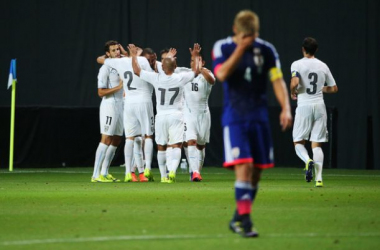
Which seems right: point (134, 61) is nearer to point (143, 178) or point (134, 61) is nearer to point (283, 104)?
point (143, 178)

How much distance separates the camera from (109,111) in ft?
54.9

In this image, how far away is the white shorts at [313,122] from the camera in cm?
1499

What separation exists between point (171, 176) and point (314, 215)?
6714 mm

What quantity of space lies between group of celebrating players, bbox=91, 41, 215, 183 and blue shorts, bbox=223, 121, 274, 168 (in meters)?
7.79

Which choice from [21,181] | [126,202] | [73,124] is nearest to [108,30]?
[73,124]

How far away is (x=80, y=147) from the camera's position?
80.5 ft

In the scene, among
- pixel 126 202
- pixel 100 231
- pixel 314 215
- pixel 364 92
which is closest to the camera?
pixel 100 231

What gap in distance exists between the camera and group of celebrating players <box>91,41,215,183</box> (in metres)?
16.3

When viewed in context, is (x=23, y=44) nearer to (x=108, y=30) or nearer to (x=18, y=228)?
(x=108, y=30)

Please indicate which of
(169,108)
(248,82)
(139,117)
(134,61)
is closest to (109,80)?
(139,117)

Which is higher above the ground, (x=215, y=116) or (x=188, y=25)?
(x=188, y=25)

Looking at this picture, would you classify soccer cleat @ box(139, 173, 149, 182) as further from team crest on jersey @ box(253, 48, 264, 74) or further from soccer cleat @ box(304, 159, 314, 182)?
team crest on jersey @ box(253, 48, 264, 74)

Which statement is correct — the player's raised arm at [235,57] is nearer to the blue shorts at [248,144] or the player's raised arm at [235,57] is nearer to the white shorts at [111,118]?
the blue shorts at [248,144]

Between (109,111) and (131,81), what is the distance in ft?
2.23
